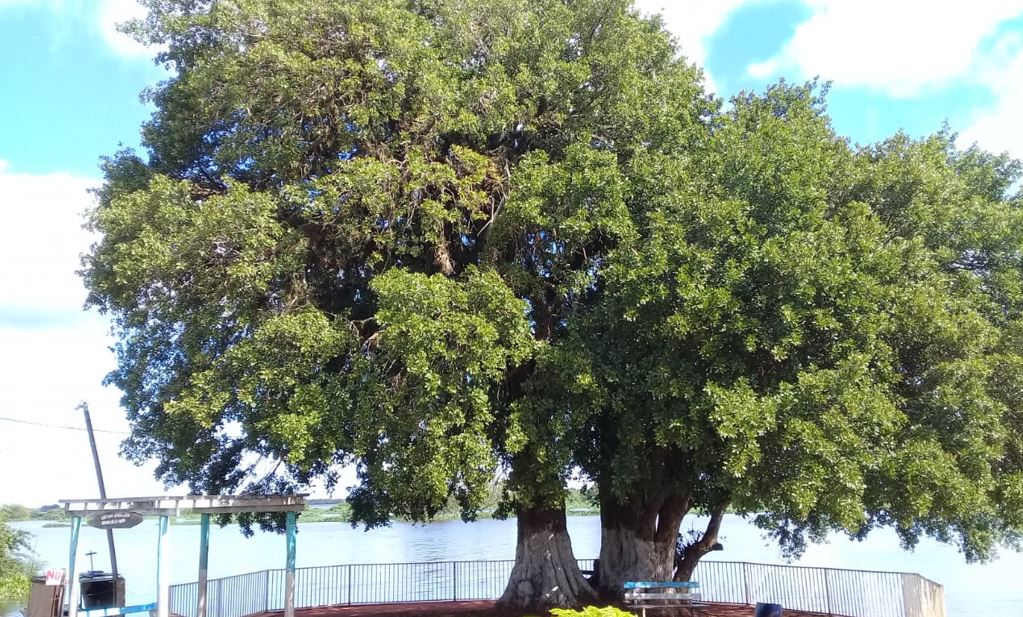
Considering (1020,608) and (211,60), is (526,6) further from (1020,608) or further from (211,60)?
(1020,608)

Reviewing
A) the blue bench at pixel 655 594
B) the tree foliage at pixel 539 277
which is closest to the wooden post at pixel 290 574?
the tree foliage at pixel 539 277

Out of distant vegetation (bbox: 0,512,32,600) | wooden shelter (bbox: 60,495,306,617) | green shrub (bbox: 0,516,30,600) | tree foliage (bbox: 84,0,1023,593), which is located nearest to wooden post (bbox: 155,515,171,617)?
wooden shelter (bbox: 60,495,306,617)

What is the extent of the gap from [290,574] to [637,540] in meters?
7.99

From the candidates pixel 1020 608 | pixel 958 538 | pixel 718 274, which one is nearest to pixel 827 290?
pixel 718 274

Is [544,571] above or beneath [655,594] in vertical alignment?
above

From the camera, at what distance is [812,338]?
12.8 m

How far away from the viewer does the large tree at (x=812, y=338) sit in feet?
39.1

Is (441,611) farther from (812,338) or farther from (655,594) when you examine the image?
(812,338)

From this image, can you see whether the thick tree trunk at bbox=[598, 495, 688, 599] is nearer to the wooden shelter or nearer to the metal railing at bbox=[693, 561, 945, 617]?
→ the metal railing at bbox=[693, 561, 945, 617]

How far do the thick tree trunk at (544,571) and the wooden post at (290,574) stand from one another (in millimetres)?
5159

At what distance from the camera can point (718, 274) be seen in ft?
41.7

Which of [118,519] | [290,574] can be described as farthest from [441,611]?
[118,519]

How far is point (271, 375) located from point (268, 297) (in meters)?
2.22

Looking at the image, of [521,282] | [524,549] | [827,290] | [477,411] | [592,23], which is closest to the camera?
[827,290]
